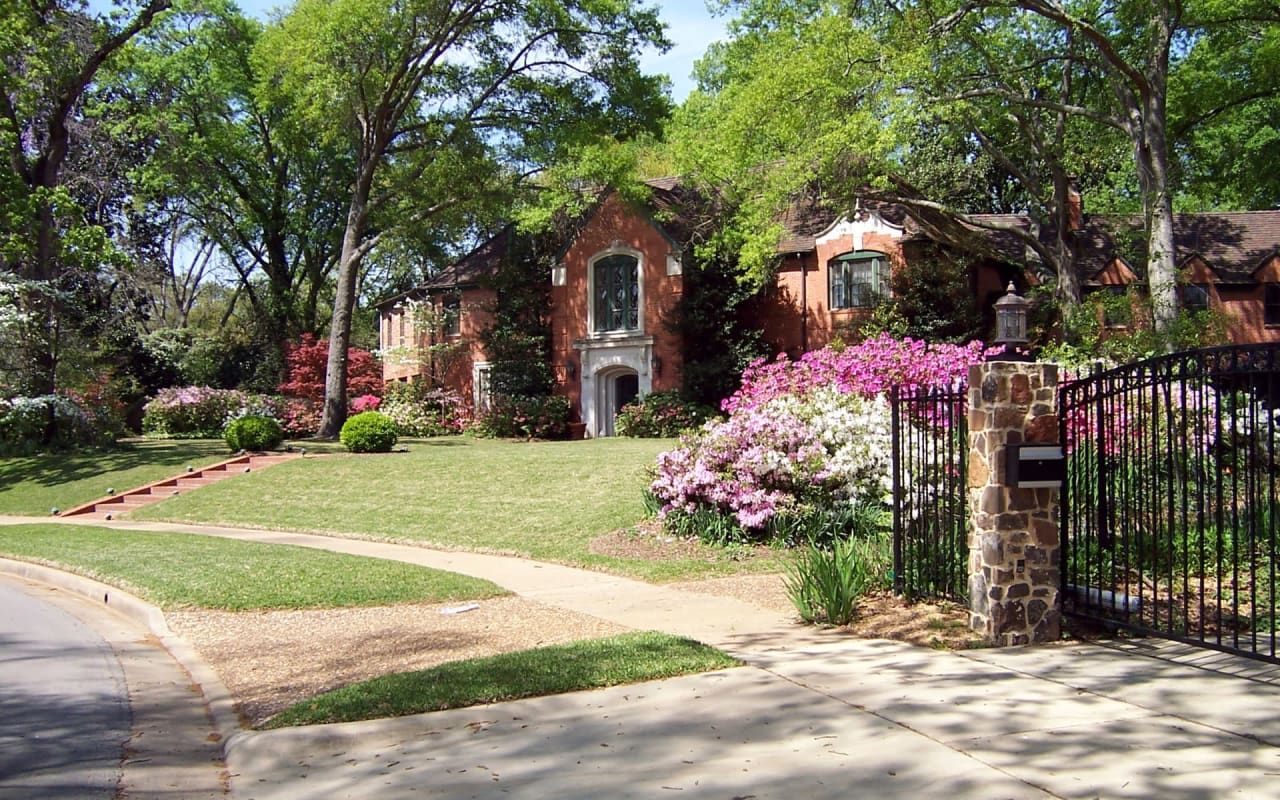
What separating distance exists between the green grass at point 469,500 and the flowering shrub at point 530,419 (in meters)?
6.41

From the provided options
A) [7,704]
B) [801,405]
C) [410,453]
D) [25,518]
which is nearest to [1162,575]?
[801,405]

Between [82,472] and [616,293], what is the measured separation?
16600 millimetres

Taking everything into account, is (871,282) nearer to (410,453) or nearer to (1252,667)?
(410,453)

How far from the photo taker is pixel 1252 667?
6723 millimetres

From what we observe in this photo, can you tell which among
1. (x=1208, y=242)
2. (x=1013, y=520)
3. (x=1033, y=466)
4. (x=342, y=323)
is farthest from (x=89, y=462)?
(x=1208, y=242)

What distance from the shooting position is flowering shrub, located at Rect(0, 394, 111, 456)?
89.7 feet

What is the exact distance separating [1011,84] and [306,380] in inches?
1067

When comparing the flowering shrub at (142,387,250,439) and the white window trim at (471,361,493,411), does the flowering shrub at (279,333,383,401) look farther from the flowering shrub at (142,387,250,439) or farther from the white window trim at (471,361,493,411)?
the white window trim at (471,361,493,411)

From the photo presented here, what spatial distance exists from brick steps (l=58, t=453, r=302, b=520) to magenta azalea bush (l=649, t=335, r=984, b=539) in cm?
1281

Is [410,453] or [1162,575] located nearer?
[1162,575]

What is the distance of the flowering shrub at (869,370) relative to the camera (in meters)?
14.8

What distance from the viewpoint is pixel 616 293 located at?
33.6m

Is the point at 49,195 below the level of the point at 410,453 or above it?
above

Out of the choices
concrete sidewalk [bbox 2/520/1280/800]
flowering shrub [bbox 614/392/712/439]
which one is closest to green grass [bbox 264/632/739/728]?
concrete sidewalk [bbox 2/520/1280/800]
